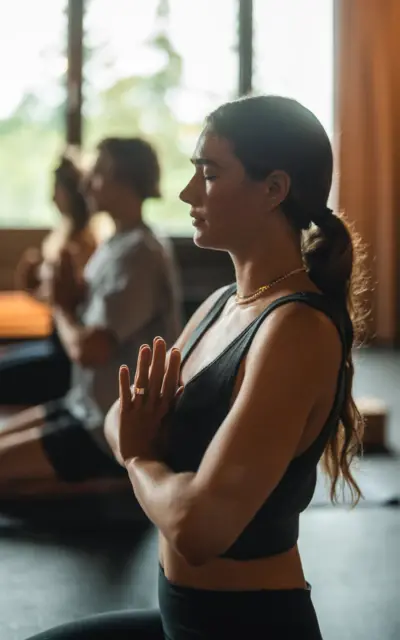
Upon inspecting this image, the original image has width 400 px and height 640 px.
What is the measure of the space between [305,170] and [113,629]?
55 centimetres

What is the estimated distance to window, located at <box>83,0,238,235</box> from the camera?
5562 millimetres

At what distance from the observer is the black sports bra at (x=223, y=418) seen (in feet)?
2.78

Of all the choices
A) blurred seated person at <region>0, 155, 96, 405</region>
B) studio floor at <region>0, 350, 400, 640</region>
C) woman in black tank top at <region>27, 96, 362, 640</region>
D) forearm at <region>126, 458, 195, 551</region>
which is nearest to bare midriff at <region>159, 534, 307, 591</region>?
woman in black tank top at <region>27, 96, 362, 640</region>

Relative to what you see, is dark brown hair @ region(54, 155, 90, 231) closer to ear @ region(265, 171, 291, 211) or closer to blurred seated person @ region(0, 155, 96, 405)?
blurred seated person @ region(0, 155, 96, 405)

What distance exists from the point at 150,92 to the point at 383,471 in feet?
11.6

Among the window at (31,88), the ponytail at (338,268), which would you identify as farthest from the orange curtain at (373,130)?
the ponytail at (338,268)

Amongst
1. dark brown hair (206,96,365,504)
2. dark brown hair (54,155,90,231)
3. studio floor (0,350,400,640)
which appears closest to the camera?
dark brown hair (206,96,365,504)

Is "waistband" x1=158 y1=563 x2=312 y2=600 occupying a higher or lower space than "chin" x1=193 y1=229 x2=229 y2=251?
lower

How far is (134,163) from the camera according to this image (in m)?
2.22

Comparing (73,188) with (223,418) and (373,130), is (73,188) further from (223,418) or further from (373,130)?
(373,130)

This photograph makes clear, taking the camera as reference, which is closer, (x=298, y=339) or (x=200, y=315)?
(x=298, y=339)

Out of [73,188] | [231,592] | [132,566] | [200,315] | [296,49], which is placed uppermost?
[296,49]

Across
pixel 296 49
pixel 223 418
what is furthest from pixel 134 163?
pixel 296 49

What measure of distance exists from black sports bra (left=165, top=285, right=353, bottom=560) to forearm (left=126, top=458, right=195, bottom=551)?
0.04m
